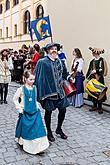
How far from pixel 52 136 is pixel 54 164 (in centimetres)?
105

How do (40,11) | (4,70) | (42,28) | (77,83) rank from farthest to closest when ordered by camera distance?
(40,11) → (42,28) → (4,70) → (77,83)

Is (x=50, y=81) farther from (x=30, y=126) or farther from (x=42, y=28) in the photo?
(x=42, y=28)

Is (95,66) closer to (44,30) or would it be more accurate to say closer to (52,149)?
(44,30)

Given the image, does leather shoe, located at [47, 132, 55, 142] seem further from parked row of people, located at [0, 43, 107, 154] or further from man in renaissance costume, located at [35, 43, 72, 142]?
man in renaissance costume, located at [35, 43, 72, 142]

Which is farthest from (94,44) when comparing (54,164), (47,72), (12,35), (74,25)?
(12,35)

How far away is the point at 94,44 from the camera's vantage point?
8.71m

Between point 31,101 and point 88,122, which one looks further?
point 88,122

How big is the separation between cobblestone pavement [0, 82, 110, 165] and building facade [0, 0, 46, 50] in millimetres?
16072

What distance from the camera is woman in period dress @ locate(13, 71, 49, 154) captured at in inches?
190

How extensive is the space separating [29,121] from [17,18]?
24.8 meters

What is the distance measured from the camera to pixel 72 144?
5320 mm

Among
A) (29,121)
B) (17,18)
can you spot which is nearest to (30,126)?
(29,121)

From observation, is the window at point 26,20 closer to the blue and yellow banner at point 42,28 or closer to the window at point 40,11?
the window at point 40,11

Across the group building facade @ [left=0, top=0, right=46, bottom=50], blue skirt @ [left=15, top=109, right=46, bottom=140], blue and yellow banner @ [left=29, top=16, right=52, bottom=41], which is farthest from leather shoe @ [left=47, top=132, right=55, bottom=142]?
building facade @ [left=0, top=0, right=46, bottom=50]
